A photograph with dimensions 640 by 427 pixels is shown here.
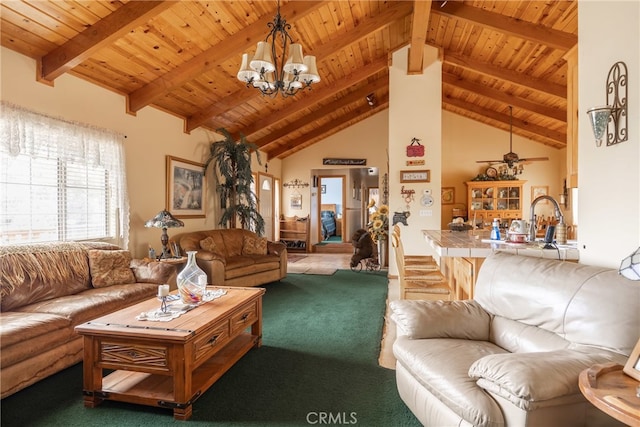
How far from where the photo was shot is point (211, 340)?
209 cm

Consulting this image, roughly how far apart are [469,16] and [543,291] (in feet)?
12.7

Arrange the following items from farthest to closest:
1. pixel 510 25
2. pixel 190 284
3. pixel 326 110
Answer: pixel 326 110 → pixel 510 25 → pixel 190 284

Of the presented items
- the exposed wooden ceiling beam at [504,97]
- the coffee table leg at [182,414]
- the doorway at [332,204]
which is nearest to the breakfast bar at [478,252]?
the coffee table leg at [182,414]

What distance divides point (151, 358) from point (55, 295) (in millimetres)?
1481

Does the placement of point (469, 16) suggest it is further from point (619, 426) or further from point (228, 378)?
point (228, 378)

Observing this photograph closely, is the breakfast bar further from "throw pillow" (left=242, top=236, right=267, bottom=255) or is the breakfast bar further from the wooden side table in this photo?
"throw pillow" (left=242, top=236, right=267, bottom=255)

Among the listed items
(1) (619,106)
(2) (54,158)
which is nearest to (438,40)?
(1) (619,106)

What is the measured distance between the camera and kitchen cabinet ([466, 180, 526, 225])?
25.6 ft

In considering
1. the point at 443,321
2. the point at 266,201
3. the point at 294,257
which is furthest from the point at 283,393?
the point at 266,201

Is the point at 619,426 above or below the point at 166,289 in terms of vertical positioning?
below

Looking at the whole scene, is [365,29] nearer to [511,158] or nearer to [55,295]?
[511,158]

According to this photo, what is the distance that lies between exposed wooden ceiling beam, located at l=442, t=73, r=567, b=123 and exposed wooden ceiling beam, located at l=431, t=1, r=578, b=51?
2441 millimetres

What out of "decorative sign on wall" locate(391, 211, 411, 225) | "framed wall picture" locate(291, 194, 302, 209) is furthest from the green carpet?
"framed wall picture" locate(291, 194, 302, 209)

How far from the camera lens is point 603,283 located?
4.86ft
